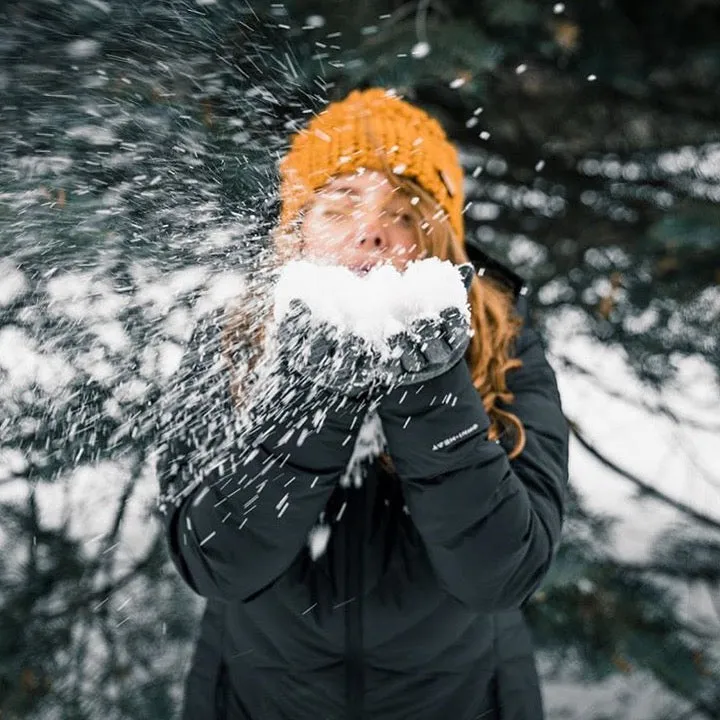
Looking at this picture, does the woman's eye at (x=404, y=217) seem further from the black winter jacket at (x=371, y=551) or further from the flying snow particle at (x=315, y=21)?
the flying snow particle at (x=315, y=21)

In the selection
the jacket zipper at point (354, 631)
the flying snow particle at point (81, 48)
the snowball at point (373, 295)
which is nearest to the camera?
the snowball at point (373, 295)

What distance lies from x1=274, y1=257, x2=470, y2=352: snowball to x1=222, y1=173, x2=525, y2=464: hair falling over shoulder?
25cm

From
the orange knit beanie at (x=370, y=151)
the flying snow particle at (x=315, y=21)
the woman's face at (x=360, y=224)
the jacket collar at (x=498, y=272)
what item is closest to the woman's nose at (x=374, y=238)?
the woman's face at (x=360, y=224)

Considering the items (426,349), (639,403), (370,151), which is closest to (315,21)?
(370,151)

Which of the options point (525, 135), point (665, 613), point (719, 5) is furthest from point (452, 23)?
point (665, 613)

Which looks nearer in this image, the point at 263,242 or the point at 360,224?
the point at 360,224

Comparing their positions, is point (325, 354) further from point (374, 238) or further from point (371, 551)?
point (371, 551)

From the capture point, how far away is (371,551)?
1.37 meters

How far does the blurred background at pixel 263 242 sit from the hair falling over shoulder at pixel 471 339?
0.42 ft

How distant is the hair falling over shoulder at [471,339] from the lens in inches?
53.2

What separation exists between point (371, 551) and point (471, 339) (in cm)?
40

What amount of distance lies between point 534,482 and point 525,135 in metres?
1.56

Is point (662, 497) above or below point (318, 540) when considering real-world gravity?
below

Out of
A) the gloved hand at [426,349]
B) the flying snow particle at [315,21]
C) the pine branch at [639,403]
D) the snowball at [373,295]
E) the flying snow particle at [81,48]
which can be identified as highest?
the flying snow particle at [81,48]
